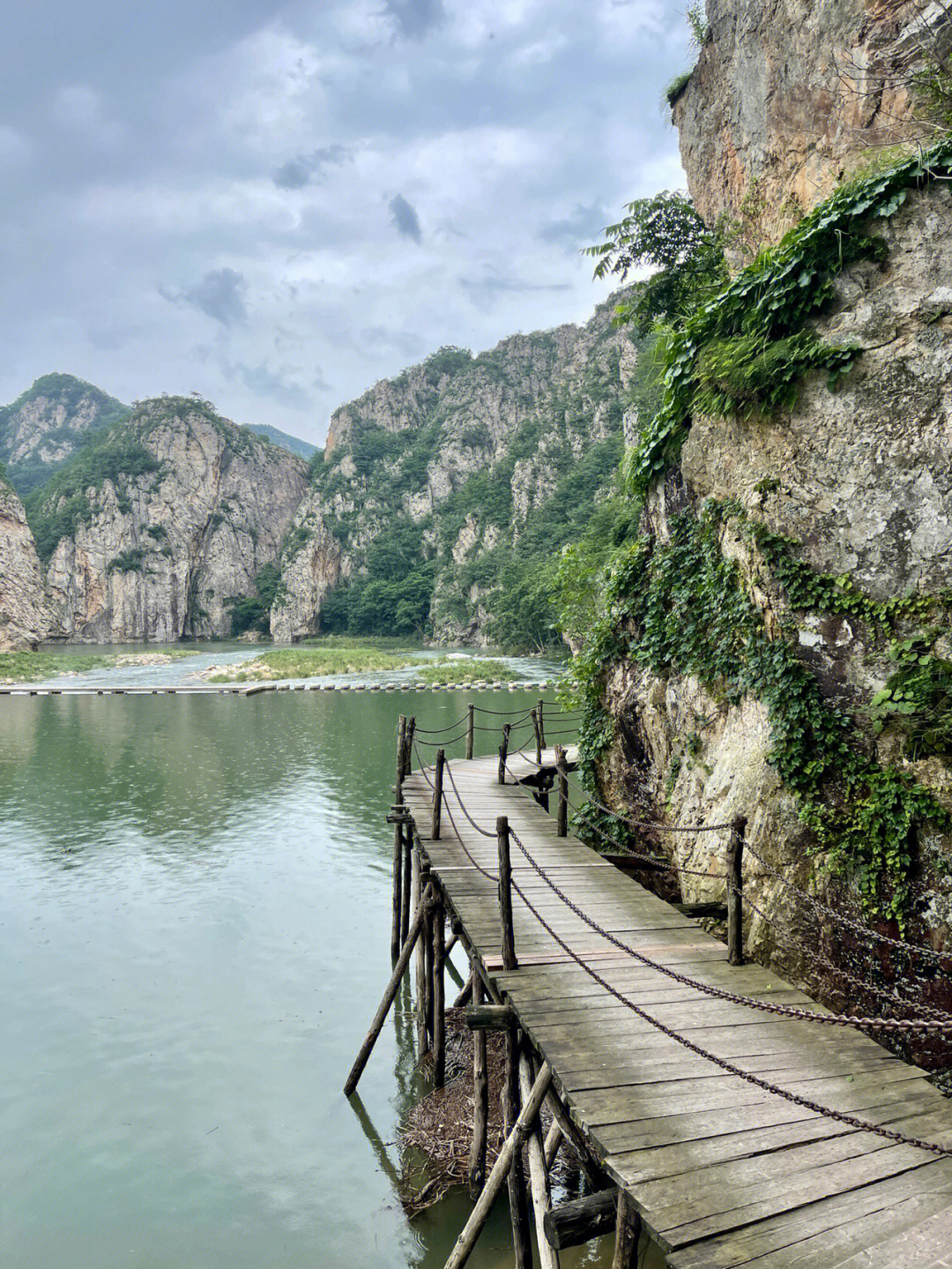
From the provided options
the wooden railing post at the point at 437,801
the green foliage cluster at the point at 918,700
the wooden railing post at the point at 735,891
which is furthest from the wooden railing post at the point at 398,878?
the green foliage cluster at the point at 918,700

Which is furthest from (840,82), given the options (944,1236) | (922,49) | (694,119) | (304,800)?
(304,800)

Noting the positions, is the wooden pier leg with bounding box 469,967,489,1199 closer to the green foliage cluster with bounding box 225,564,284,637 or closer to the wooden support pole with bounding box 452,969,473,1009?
the wooden support pole with bounding box 452,969,473,1009

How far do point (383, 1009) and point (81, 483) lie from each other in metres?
109

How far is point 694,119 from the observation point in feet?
45.5

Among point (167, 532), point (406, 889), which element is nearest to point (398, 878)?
point (406, 889)

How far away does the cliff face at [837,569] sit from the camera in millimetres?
5512

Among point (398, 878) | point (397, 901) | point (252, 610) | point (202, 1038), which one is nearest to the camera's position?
point (202, 1038)

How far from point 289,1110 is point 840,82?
13.7 metres

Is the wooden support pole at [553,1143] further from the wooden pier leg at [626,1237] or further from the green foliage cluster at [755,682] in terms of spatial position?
the green foliage cluster at [755,682]

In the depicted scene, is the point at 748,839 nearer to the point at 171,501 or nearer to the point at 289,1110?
the point at 289,1110

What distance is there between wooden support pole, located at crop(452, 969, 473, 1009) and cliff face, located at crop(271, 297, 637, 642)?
6466 centimetres

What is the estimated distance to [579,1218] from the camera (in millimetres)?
3826

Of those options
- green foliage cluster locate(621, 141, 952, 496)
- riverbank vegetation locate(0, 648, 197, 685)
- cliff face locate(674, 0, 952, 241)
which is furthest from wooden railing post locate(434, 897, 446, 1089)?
riverbank vegetation locate(0, 648, 197, 685)

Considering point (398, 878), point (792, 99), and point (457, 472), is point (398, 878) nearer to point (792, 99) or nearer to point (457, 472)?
point (792, 99)
